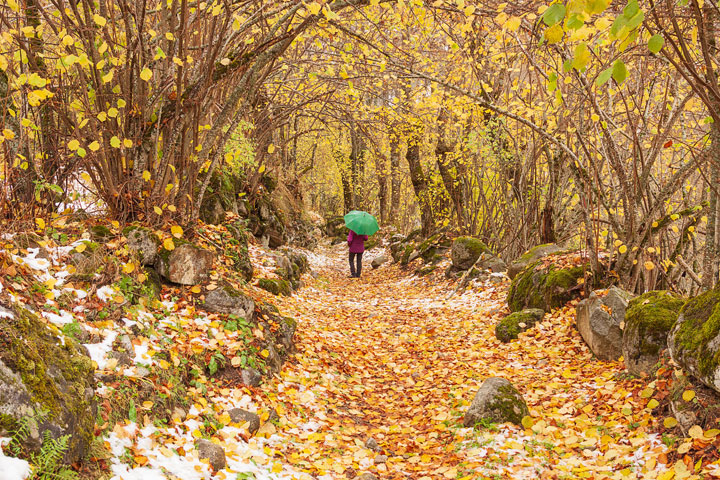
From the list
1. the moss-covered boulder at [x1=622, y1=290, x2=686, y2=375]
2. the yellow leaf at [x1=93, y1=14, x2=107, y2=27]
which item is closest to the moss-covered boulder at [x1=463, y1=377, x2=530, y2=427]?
the moss-covered boulder at [x1=622, y1=290, x2=686, y2=375]

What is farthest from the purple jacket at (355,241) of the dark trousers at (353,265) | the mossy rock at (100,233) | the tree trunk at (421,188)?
the mossy rock at (100,233)

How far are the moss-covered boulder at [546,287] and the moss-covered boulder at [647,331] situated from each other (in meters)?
1.40

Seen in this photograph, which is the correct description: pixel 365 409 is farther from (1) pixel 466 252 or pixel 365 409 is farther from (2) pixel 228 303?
(1) pixel 466 252

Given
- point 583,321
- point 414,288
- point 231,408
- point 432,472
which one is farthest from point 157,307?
point 414,288

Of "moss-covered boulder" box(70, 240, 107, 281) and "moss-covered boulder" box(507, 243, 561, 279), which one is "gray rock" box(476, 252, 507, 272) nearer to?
"moss-covered boulder" box(507, 243, 561, 279)

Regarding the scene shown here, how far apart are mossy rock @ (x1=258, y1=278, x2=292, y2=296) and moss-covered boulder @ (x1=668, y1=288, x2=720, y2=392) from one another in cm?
591

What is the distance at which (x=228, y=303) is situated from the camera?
5.09m

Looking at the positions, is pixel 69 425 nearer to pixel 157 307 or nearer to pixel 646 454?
pixel 157 307

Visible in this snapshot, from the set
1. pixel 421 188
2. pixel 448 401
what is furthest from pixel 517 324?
pixel 421 188

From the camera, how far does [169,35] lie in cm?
432

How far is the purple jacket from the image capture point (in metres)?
12.4

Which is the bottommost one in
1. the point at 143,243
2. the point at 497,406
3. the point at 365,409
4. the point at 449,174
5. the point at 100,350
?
the point at 365,409

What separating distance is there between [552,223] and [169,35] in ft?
24.8

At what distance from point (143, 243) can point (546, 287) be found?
5.34m
